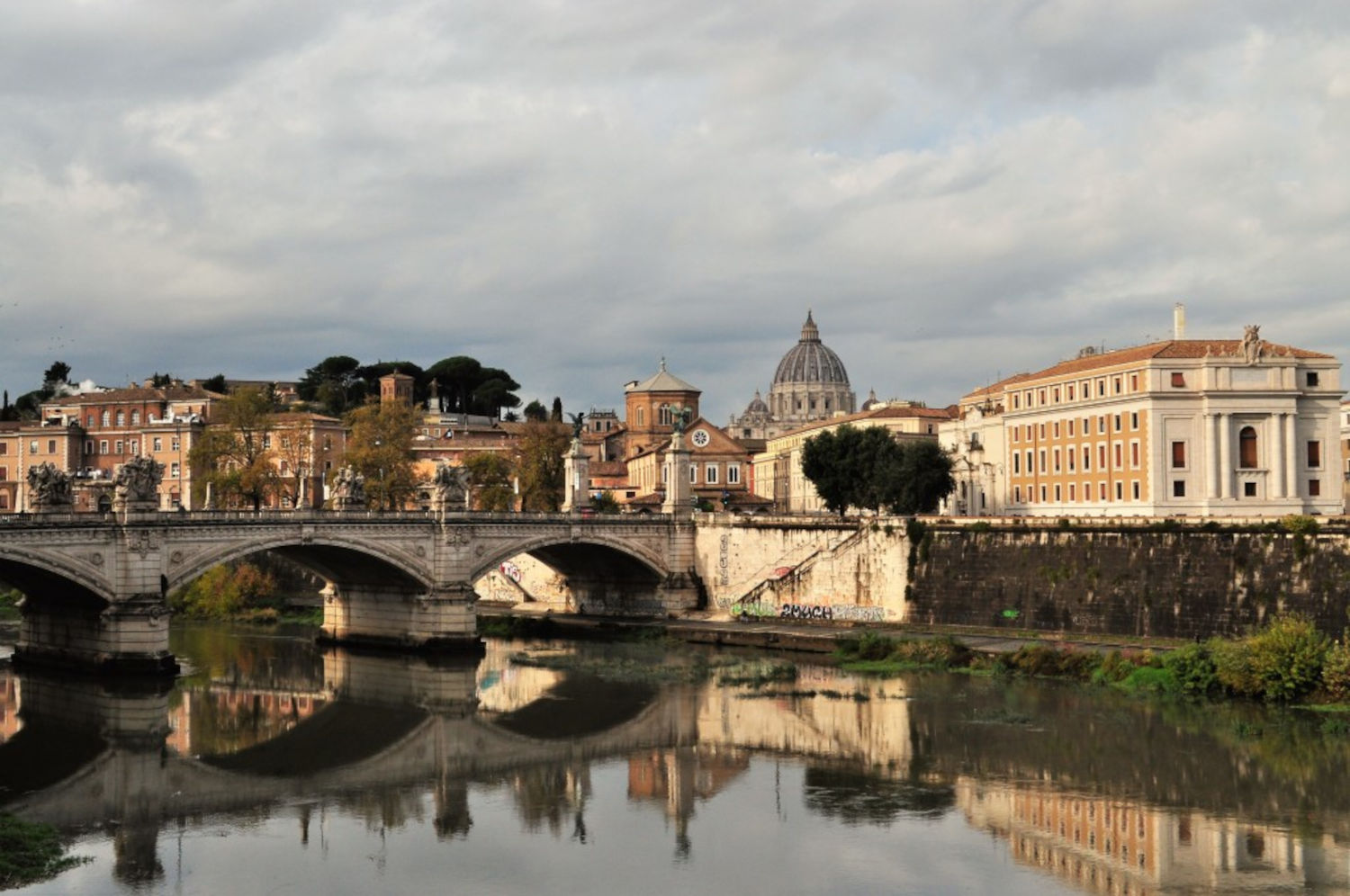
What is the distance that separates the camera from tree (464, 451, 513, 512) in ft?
277

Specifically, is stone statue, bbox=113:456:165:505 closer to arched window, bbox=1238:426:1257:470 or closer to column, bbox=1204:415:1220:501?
column, bbox=1204:415:1220:501

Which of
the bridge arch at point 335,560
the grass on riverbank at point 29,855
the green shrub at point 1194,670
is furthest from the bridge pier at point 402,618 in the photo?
the grass on riverbank at point 29,855

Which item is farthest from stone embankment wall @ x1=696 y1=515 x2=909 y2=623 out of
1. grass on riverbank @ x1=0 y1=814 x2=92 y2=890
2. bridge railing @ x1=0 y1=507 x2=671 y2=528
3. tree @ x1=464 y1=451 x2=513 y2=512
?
grass on riverbank @ x1=0 y1=814 x2=92 y2=890

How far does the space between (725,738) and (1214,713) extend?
40.2 ft

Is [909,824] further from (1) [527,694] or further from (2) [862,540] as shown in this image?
(2) [862,540]

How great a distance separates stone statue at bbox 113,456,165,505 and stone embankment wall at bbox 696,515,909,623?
23658 mm

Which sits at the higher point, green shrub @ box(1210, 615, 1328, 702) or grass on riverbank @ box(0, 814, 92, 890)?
green shrub @ box(1210, 615, 1328, 702)

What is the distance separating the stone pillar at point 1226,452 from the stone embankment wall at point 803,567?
14.2 meters

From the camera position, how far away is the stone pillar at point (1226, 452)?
63.6m

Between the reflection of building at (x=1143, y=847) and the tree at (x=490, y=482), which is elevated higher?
the tree at (x=490, y=482)

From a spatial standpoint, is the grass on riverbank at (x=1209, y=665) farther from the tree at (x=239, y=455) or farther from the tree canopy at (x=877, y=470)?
the tree at (x=239, y=455)

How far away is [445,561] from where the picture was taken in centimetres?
5650

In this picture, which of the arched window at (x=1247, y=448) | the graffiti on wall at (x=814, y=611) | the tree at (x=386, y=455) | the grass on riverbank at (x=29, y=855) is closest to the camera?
the grass on riverbank at (x=29, y=855)

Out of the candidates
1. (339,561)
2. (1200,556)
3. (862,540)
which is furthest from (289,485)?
(1200,556)
